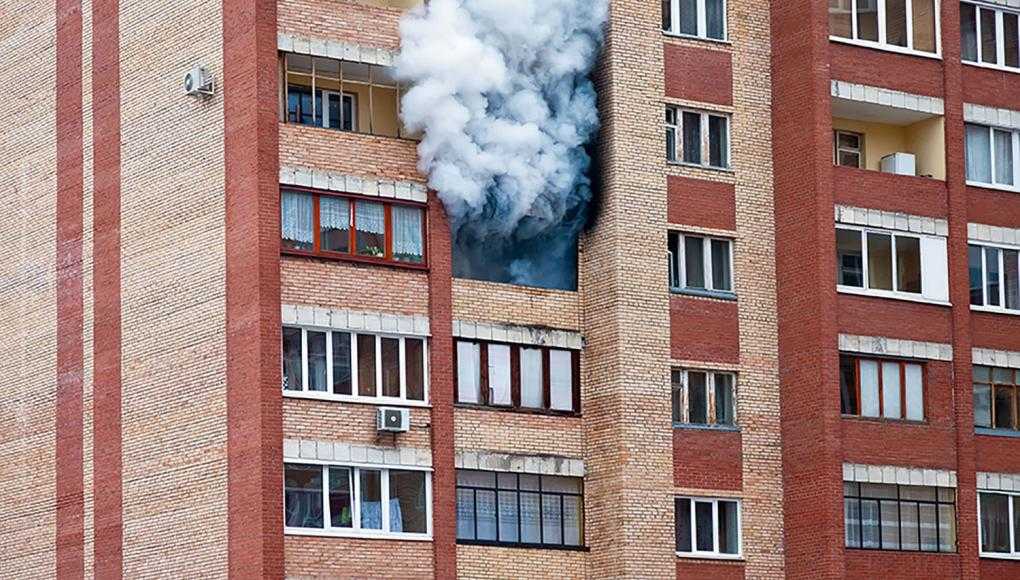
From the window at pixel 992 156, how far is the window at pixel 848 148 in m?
2.24

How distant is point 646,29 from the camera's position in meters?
46.1

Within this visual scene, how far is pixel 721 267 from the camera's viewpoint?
4669 cm

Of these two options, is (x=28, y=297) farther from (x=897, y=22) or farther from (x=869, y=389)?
(x=897, y=22)

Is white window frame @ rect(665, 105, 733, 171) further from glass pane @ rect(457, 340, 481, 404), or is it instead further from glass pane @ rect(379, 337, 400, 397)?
glass pane @ rect(379, 337, 400, 397)

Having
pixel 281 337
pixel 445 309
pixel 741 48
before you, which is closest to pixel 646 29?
pixel 741 48

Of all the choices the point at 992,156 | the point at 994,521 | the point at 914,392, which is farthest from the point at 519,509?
the point at 992,156

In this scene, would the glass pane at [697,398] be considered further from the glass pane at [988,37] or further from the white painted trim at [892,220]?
the glass pane at [988,37]

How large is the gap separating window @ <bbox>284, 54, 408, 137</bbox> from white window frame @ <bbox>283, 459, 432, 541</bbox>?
6.25m

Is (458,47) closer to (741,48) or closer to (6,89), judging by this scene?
(741,48)

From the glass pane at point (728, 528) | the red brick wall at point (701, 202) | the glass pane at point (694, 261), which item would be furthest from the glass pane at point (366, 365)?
the glass pane at point (728, 528)

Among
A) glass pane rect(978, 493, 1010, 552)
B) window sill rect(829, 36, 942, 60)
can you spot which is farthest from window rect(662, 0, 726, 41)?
glass pane rect(978, 493, 1010, 552)

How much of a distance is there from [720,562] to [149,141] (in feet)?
44.0

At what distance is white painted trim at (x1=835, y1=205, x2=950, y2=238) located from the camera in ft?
155

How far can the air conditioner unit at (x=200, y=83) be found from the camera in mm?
43000
